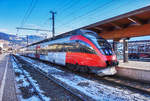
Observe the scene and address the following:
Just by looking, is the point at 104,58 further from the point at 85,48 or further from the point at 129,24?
the point at 129,24

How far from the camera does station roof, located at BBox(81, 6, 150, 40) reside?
7.23 m

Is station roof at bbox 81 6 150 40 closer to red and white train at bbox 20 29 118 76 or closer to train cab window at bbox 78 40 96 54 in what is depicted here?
red and white train at bbox 20 29 118 76

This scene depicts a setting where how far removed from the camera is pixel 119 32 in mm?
10344

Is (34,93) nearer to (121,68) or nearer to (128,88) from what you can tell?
(128,88)

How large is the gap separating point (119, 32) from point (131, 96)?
6864 mm

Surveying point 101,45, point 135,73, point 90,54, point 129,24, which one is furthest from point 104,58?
point 129,24

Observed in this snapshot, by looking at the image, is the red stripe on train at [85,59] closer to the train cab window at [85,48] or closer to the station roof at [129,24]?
the train cab window at [85,48]

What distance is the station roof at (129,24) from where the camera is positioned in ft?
23.7

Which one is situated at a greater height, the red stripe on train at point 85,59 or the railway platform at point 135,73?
the red stripe on train at point 85,59

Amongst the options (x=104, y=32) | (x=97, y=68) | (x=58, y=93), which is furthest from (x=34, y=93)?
(x=104, y=32)

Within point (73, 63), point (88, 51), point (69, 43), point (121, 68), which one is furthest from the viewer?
point (69, 43)

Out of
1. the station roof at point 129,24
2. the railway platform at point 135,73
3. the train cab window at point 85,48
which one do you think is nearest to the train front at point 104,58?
the train cab window at point 85,48

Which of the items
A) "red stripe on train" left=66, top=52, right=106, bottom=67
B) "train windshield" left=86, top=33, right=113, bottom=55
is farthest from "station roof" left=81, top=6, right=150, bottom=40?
"red stripe on train" left=66, top=52, right=106, bottom=67

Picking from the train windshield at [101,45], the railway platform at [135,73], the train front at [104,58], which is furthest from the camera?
the train windshield at [101,45]
